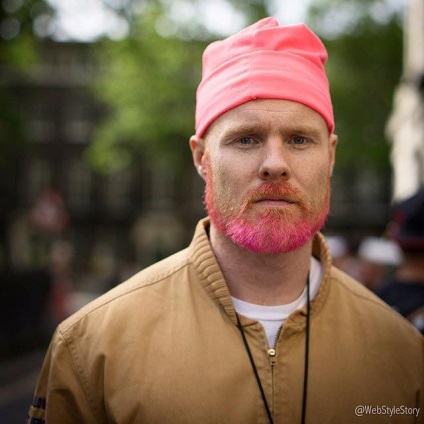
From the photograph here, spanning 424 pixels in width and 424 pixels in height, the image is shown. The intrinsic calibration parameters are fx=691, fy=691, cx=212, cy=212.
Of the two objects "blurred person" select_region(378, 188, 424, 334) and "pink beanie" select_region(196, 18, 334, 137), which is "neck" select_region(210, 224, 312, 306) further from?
"blurred person" select_region(378, 188, 424, 334)

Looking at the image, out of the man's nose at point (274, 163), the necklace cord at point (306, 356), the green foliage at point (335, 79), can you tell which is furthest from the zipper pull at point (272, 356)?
the green foliage at point (335, 79)

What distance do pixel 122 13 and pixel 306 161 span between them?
37.3ft

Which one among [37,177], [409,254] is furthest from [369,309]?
[37,177]

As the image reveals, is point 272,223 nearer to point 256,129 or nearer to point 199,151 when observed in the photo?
point 256,129

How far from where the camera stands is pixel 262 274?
7.91 feet

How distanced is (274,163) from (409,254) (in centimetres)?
207

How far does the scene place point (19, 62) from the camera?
15.2m

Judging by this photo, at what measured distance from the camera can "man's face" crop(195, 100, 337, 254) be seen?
2.26 m

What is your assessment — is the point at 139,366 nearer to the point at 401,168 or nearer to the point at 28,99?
the point at 401,168

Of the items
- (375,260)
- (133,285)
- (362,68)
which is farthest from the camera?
(362,68)

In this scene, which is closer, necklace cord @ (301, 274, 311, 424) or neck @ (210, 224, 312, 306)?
necklace cord @ (301, 274, 311, 424)

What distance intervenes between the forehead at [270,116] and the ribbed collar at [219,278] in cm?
44

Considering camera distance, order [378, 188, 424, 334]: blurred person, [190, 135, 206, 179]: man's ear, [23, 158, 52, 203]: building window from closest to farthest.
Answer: [190, 135, 206, 179]: man's ear < [378, 188, 424, 334]: blurred person < [23, 158, 52, 203]: building window

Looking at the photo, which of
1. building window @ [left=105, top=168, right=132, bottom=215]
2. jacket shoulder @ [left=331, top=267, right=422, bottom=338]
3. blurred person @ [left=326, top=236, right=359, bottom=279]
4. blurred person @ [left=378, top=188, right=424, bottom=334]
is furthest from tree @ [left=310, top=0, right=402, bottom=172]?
jacket shoulder @ [left=331, top=267, right=422, bottom=338]
